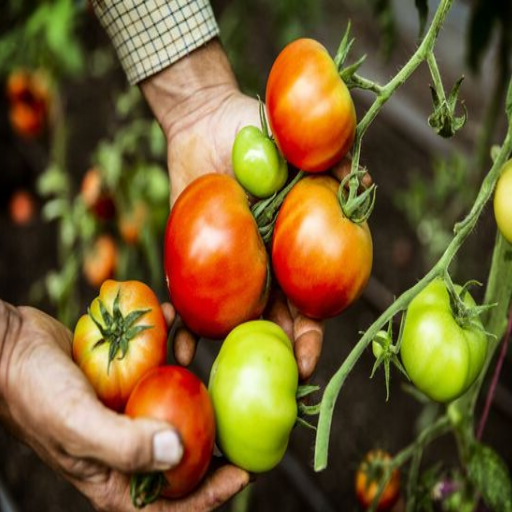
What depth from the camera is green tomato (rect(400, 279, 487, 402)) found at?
85 centimetres

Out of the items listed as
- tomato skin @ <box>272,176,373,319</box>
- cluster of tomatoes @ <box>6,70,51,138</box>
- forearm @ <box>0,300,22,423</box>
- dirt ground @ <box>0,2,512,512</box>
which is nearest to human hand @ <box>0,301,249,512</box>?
forearm @ <box>0,300,22,423</box>

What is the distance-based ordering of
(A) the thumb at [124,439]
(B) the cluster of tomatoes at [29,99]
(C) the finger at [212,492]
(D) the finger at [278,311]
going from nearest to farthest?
(A) the thumb at [124,439] < (C) the finger at [212,492] < (D) the finger at [278,311] < (B) the cluster of tomatoes at [29,99]

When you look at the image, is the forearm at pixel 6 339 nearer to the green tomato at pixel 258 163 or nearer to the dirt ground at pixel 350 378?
the green tomato at pixel 258 163

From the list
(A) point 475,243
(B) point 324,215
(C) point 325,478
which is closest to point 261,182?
(B) point 324,215

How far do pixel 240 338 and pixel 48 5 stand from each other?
123cm

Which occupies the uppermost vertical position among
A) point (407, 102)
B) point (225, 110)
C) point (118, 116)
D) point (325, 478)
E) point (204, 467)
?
point (225, 110)

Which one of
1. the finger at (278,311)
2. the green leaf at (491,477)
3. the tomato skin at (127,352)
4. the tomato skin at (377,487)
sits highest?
the tomato skin at (127,352)

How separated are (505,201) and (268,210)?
34 centimetres

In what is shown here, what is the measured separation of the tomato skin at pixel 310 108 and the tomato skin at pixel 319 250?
0.17 feet

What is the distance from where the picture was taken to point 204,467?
87 cm

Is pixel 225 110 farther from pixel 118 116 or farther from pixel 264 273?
pixel 118 116

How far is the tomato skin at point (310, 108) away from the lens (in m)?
0.91

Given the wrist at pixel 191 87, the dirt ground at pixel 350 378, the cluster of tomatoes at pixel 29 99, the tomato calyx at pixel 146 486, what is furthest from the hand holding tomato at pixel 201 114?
the cluster of tomatoes at pixel 29 99

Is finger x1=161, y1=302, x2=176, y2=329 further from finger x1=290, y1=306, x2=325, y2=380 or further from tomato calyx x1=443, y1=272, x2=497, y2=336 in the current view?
tomato calyx x1=443, y1=272, x2=497, y2=336
